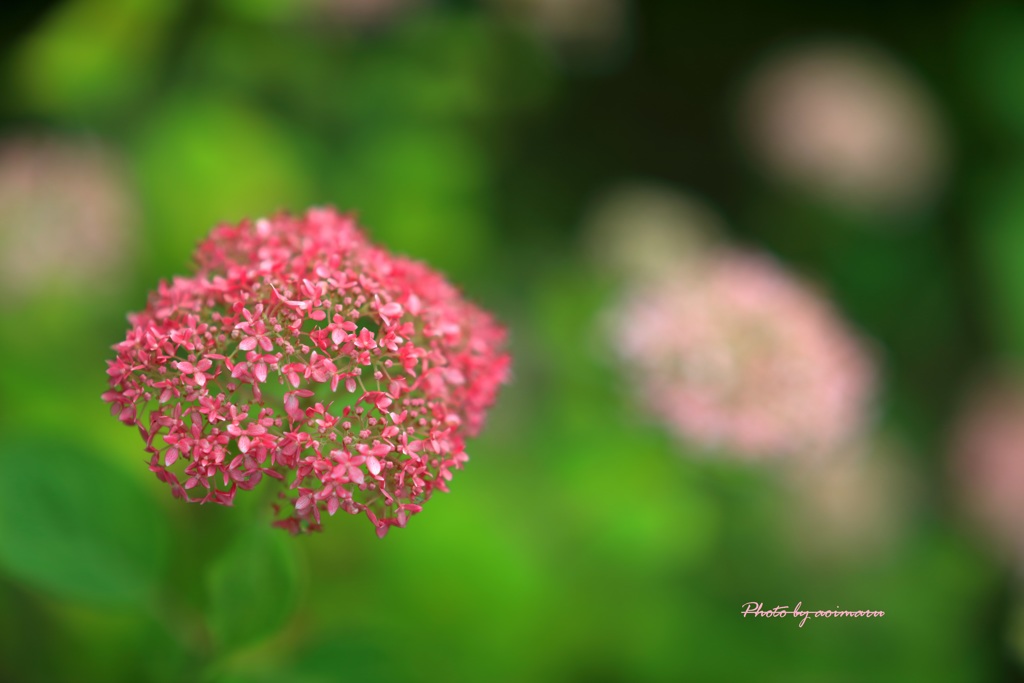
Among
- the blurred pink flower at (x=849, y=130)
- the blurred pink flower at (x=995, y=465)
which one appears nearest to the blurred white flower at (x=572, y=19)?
the blurred pink flower at (x=849, y=130)

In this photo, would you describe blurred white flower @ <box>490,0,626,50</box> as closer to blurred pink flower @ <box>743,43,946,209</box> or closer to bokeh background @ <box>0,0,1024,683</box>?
bokeh background @ <box>0,0,1024,683</box>

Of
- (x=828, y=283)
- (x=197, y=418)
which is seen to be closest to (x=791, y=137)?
(x=828, y=283)

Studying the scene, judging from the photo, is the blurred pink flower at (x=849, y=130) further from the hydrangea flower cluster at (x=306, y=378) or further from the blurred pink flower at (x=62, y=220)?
the hydrangea flower cluster at (x=306, y=378)

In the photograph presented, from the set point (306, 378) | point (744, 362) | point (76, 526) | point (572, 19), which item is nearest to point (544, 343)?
point (744, 362)

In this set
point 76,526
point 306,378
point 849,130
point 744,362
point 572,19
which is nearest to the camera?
point 306,378

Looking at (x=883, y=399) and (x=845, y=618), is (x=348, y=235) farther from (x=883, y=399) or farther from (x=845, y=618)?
(x=883, y=399)

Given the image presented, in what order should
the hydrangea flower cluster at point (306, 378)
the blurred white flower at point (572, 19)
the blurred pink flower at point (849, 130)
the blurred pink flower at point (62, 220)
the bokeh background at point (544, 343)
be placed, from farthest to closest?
the blurred pink flower at point (849, 130) < the blurred white flower at point (572, 19) < the blurred pink flower at point (62, 220) < the bokeh background at point (544, 343) < the hydrangea flower cluster at point (306, 378)

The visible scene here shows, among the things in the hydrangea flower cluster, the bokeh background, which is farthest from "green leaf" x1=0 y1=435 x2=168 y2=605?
the hydrangea flower cluster

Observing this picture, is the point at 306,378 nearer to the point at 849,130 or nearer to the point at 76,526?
the point at 76,526
